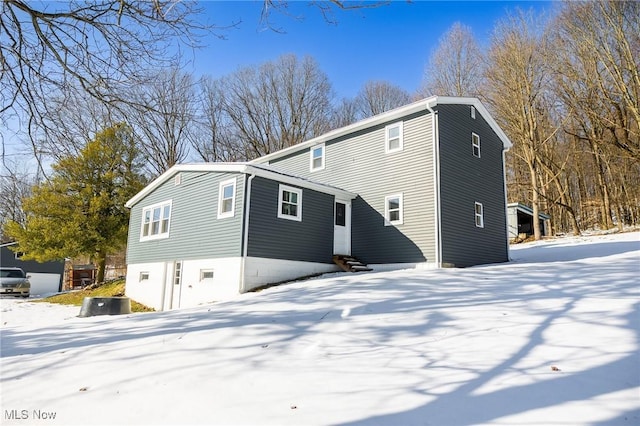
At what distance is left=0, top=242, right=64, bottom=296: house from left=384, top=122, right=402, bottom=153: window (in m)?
23.4

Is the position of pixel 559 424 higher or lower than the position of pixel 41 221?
lower

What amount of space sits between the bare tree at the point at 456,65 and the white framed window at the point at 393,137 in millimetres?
15113

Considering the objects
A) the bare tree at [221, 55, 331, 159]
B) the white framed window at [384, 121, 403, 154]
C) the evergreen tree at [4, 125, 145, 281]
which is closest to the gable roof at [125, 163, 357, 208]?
the white framed window at [384, 121, 403, 154]

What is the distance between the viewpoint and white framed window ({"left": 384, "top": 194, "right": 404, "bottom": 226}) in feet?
45.0

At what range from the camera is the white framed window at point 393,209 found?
13.7m

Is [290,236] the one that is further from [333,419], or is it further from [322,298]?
[333,419]

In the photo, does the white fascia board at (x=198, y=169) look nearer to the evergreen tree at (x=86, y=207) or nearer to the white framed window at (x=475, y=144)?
the evergreen tree at (x=86, y=207)

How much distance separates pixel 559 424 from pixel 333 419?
176 cm

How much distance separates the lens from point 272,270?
1245 cm

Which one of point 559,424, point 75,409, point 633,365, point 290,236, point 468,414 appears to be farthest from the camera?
point 290,236

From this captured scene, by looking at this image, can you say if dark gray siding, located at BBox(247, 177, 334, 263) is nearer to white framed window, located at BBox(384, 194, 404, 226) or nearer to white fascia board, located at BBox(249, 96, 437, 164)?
white framed window, located at BBox(384, 194, 404, 226)

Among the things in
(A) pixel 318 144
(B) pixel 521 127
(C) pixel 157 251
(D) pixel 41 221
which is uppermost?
(B) pixel 521 127

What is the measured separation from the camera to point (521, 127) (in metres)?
24.0

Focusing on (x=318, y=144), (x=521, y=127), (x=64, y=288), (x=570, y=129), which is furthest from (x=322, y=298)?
(x=64, y=288)
